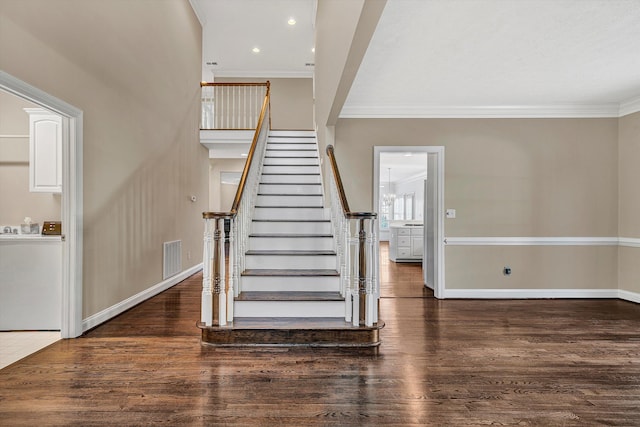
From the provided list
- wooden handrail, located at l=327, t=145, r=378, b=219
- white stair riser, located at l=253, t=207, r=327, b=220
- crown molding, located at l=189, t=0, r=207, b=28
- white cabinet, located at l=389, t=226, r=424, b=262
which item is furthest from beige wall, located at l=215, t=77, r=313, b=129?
wooden handrail, located at l=327, t=145, r=378, b=219

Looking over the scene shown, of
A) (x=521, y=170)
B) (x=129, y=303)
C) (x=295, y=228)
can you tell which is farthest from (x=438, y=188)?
(x=129, y=303)

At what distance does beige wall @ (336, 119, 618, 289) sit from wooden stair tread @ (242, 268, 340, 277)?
1.91m

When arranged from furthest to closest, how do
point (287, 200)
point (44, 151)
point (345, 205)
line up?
1. point (287, 200)
2. point (44, 151)
3. point (345, 205)

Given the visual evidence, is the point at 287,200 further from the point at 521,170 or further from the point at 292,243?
the point at 521,170

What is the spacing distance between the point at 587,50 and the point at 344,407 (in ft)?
12.1

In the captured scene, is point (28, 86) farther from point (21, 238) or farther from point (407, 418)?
point (407, 418)

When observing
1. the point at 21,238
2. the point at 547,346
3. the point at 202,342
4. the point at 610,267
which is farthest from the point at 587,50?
the point at 21,238

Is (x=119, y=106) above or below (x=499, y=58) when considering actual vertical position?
below

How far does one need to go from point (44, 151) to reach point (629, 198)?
6.98m

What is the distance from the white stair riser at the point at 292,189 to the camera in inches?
196

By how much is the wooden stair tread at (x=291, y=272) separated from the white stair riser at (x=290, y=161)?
248cm

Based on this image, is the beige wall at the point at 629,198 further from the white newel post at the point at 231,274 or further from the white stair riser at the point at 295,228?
the white newel post at the point at 231,274

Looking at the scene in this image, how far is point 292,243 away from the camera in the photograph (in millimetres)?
3885

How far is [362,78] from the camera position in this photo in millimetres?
3750
